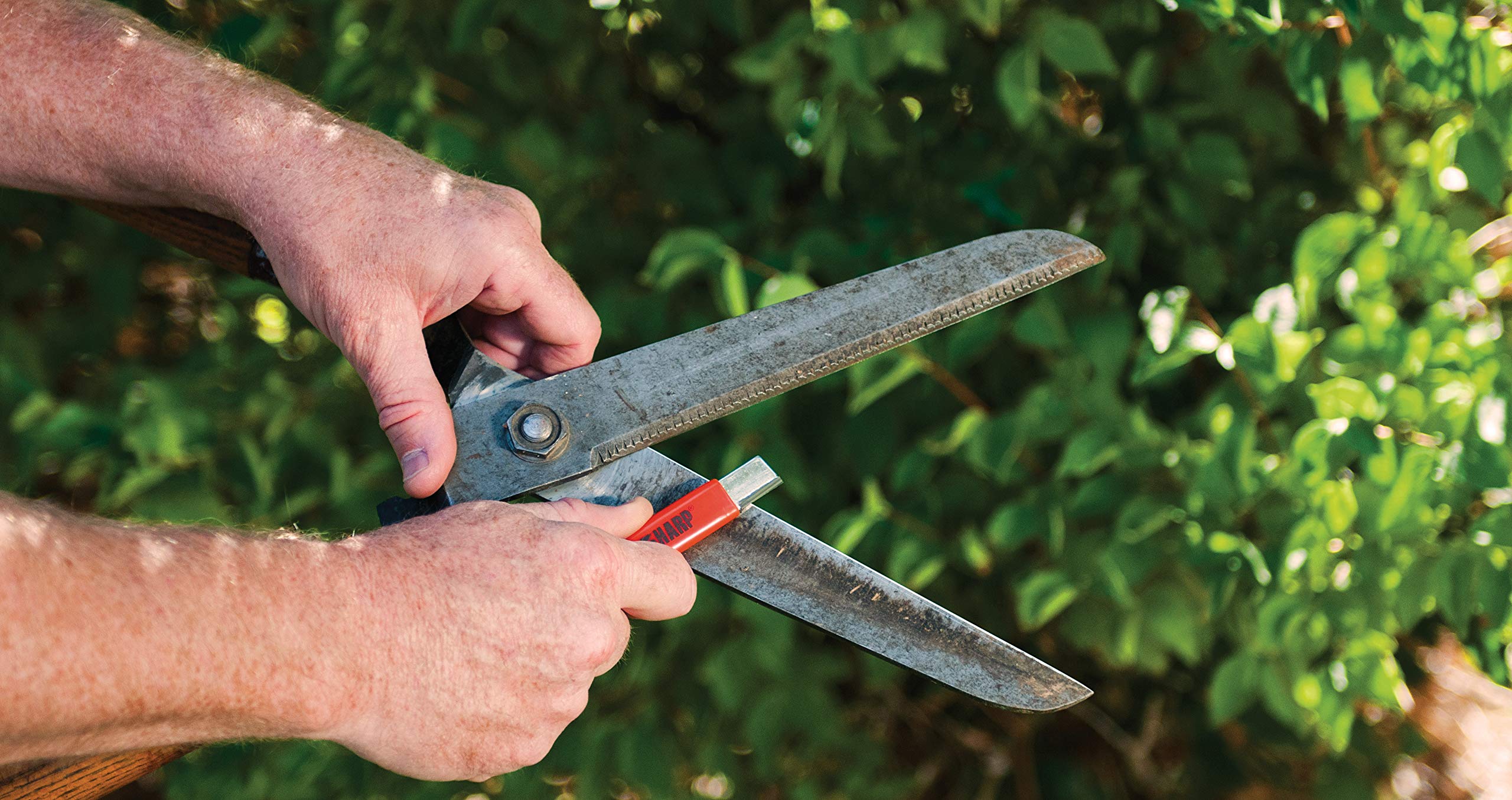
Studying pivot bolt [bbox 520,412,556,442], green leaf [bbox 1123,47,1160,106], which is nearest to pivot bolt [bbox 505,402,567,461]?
pivot bolt [bbox 520,412,556,442]

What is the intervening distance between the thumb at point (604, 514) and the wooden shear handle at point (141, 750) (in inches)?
18.4

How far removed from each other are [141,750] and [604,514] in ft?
1.82

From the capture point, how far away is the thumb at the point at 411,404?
4.04ft

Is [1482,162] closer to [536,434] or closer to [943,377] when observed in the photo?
[943,377]

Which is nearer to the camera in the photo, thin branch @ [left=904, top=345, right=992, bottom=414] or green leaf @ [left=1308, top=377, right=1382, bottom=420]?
green leaf @ [left=1308, top=377, right=1382, bottom=420]

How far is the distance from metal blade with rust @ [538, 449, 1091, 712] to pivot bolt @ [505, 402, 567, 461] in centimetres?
5

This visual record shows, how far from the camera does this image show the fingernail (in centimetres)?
122

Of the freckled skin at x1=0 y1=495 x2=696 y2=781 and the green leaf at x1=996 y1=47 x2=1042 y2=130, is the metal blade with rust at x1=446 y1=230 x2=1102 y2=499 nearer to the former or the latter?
the freckled skin at x1=0 y1=495 x2=696 y2=781

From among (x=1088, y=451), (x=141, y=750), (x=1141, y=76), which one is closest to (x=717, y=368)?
(x=1088, y=451)

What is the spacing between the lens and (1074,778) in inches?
107

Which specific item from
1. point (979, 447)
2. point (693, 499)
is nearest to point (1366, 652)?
point (979, 447)

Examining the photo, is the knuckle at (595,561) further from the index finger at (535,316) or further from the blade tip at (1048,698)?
the blade tip at (1048,698)

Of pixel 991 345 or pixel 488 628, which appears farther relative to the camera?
pixel 991 345

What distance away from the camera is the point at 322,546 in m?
1.05
